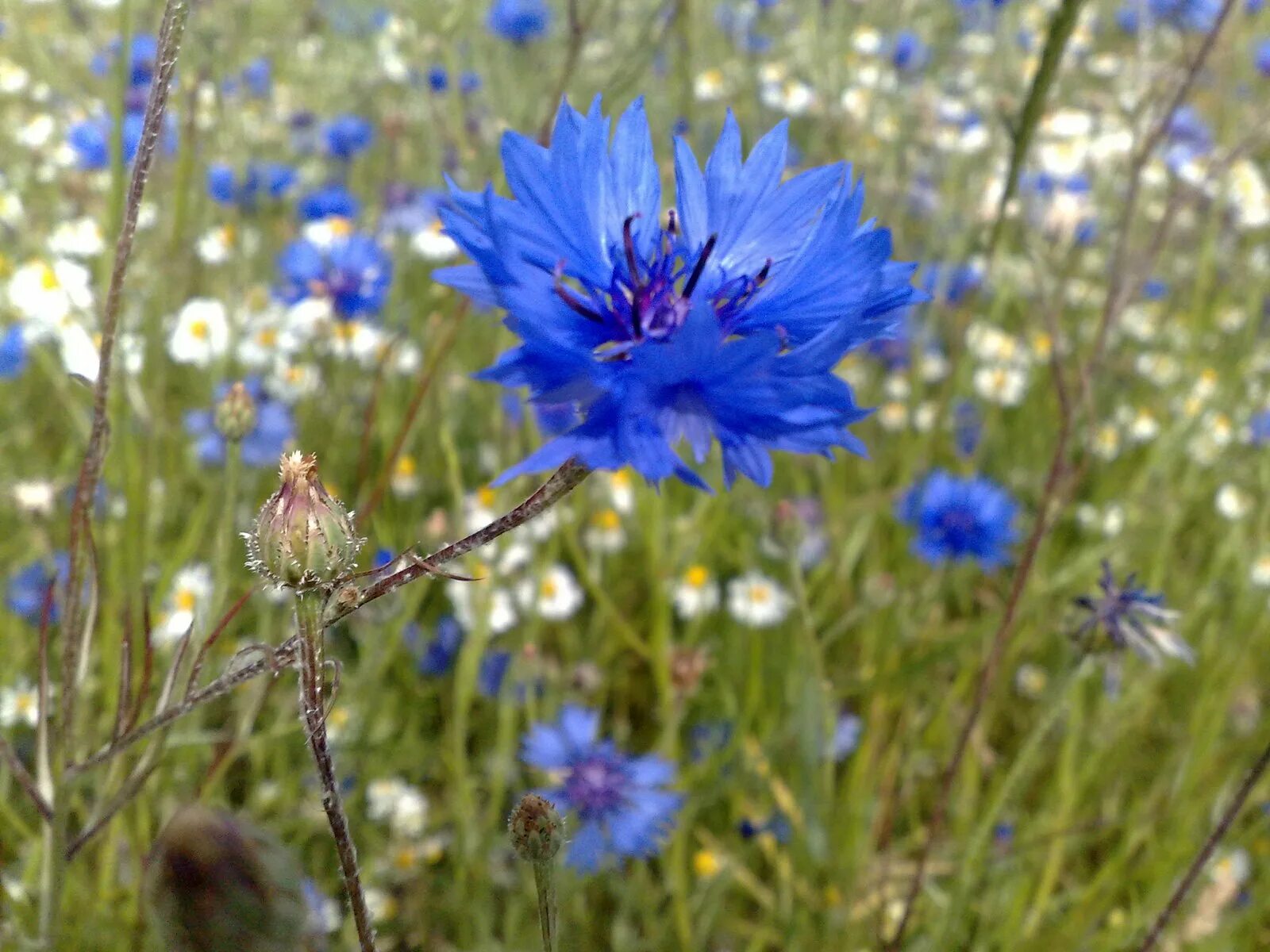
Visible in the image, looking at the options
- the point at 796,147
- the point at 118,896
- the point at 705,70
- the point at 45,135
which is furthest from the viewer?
the point at 705,70

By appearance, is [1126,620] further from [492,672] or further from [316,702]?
[492,672]

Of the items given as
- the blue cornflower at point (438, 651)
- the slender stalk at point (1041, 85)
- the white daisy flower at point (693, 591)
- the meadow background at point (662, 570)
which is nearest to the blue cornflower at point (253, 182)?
the meadow background at point (662, 570)

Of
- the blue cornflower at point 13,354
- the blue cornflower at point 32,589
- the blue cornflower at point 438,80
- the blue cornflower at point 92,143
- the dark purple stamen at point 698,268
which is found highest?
the blue cornflower at point 438,80

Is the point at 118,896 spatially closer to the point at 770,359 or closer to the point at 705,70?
the point at 770,359

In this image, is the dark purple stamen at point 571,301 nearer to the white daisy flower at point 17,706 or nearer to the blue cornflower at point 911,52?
the white daisy flower at point 17,706

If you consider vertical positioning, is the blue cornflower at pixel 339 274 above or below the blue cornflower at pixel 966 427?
above

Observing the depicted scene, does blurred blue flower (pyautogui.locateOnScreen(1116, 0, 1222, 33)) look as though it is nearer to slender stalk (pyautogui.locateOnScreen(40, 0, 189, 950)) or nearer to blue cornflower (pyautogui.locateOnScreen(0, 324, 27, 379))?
slender stalk (pyautogui.locateOnScreen(40, 0, 189, 950))

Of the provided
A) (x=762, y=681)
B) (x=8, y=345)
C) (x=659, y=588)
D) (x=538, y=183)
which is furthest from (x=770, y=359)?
(x=8, y=345)
